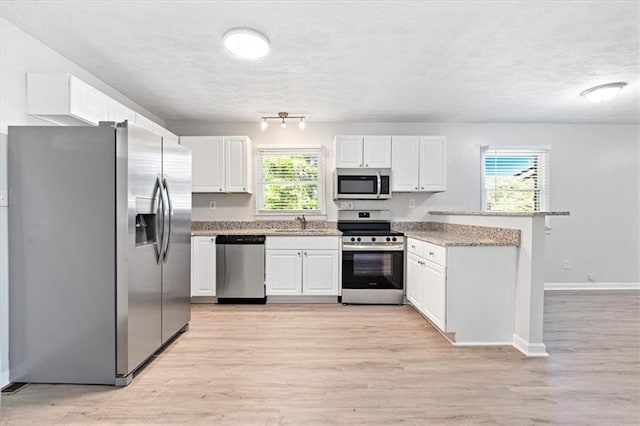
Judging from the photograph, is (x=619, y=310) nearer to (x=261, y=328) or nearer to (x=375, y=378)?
(x=375, y=378)

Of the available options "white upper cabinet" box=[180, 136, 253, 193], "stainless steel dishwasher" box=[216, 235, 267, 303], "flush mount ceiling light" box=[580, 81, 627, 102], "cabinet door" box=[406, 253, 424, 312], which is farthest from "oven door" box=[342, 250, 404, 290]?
"flush mount ceiling light" box=[580, 81, 627, 102]

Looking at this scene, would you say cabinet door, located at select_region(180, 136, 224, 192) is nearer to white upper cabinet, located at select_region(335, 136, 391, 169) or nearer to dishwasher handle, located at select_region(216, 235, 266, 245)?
dishwasher handle, located at select_region(216, 235, 266, 245)

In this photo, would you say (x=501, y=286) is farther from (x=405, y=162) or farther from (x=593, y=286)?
(x=593, y=286)

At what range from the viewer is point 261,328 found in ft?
10.5

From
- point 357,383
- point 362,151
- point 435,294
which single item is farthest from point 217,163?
point 357,383

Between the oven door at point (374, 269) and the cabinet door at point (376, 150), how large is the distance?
3.92 ft

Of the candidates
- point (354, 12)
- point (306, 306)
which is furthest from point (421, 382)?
point (354, 12)

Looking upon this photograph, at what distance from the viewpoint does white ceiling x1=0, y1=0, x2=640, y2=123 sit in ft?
6.83

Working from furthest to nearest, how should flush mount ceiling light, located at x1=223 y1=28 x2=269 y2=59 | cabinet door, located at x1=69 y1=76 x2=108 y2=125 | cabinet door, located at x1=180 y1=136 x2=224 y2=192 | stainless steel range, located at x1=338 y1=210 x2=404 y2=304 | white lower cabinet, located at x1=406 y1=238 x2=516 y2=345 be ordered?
cabinet door, located at x1=180 y1=136 x2=224 y2=192 < stainless steel range, located at x1=338 y1=210 x2=404 y2=304 < white lower cabinet, located at x1=406 y1=238 x2=516 y2=345 < cabinet door, located at x1=69 y1=76 x2=108 y2=125 < flush mount ceiling light, located at x1=223 y1=28 x2=269 y2=59

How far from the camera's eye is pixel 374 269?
4000 millimetres

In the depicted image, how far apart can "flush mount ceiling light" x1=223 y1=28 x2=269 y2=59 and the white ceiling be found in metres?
0.05

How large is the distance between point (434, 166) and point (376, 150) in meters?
Result: 0.81

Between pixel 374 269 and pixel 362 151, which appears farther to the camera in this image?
pixel 362 151

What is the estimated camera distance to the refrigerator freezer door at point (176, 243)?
266cm
